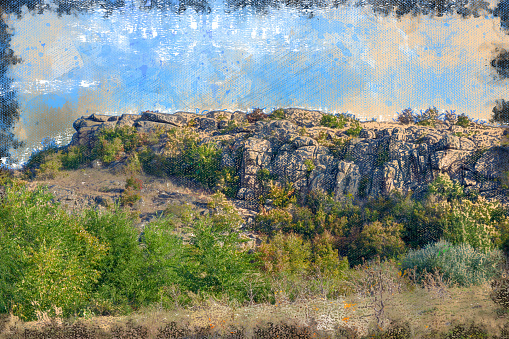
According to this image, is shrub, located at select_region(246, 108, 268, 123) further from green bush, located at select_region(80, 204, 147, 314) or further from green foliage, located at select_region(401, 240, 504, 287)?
green bush, located at select_region(80, 204, 147, 314)

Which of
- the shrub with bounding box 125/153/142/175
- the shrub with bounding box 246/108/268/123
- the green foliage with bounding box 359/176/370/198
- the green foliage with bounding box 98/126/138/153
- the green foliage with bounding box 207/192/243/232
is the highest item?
the shrub with bounding box 246/108/268/123

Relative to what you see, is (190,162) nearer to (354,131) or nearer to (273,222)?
(273,222)

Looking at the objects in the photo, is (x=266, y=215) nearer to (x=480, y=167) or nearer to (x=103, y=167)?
(x=480, y=167)

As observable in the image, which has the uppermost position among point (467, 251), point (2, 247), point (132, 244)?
point (2, 247)

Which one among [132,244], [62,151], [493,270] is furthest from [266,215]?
[62,151]

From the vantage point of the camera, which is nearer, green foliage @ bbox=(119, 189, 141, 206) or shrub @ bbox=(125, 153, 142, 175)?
green foliage @ bbox=(119, 189, 141, 206)

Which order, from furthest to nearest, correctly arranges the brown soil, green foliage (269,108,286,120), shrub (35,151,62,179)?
green foliage (269,108,286,120)
shrub (35,151,62,179)
the brown soil

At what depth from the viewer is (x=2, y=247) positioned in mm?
10148

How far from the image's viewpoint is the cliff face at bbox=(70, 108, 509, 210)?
20.4 m

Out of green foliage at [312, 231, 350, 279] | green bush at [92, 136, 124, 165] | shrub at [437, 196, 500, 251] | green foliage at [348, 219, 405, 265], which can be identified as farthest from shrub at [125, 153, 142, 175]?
shrub at [437, 196, 500, 251]

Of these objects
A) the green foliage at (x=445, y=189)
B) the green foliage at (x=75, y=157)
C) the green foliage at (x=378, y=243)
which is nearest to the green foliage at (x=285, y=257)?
the green foliage at (x=378, y=243)

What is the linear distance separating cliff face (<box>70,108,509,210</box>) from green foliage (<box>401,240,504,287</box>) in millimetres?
7129

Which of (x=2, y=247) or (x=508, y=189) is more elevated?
(x=2, y=247)

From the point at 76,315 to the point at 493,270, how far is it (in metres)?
12.7
